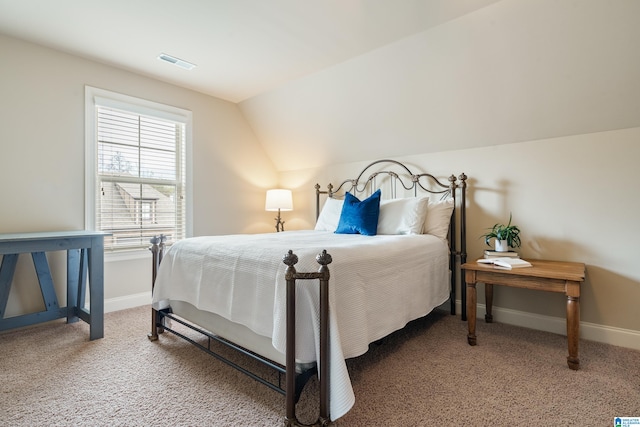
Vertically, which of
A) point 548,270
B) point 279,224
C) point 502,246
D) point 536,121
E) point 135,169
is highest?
point 536,121

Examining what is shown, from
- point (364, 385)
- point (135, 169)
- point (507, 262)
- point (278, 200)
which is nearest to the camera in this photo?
point (364, 385)

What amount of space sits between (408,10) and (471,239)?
6.58ft

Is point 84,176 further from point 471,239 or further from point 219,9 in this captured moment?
point 471,239

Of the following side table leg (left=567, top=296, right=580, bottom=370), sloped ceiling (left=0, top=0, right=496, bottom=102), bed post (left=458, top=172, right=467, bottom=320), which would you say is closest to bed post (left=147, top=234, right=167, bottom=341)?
sloped ceiling (left=0, top=0, right=496, bottom=102)

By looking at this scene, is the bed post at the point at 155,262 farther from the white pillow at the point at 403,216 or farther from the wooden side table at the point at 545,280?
the wooden side table at the point at 545,280

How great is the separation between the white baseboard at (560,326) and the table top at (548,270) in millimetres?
512

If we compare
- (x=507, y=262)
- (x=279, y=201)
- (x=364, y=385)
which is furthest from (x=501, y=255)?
(x=279, y=201)

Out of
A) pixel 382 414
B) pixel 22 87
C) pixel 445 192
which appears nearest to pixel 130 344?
pixel 382 414

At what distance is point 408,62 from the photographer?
2650mm

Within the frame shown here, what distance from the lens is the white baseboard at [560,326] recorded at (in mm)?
2268

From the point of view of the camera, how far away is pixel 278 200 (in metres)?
4.15

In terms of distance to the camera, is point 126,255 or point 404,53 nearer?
point 404,53

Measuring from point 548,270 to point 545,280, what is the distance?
10 cm

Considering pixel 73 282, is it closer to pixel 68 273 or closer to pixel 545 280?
pixel 68 273
